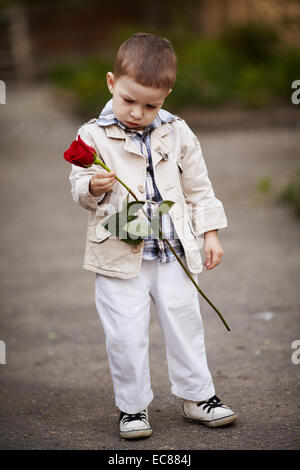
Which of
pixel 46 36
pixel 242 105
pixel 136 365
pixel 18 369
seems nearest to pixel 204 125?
pixel 242 105

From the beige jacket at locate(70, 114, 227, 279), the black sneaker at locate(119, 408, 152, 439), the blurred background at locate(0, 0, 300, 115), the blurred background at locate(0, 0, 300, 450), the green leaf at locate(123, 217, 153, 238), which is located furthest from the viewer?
the blurred background at locate(0, 0, 300, 115)

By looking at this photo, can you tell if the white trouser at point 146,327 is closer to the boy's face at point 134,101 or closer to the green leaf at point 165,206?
the green leaf at point 165,206

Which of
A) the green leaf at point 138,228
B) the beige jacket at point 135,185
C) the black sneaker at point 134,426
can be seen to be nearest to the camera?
the green leaf at point 138,228

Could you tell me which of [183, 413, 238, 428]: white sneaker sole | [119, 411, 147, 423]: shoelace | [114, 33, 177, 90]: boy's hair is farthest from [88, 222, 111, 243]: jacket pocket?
[183, 413, 238, 428]: white sneaker sole

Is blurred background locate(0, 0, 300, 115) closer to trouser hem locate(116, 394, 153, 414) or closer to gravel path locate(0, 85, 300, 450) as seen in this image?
gravel path locate(0, 85, 300, 450)

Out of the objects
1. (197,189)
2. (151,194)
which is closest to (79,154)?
(151,194)

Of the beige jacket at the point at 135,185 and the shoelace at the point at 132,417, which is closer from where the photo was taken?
the beige jacket at the point at 135,185

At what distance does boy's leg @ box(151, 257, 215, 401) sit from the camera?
2.59m

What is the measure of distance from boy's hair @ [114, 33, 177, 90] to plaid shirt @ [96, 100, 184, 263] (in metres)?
0.18

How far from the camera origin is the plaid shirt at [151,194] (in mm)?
2553

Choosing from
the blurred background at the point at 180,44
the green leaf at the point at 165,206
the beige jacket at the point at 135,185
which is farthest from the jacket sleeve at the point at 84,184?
the blurred background at the point at 180,44

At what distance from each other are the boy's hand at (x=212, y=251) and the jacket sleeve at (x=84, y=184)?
44 centimetres

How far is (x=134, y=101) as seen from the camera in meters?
2.42

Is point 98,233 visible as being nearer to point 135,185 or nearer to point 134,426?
point 135,185
